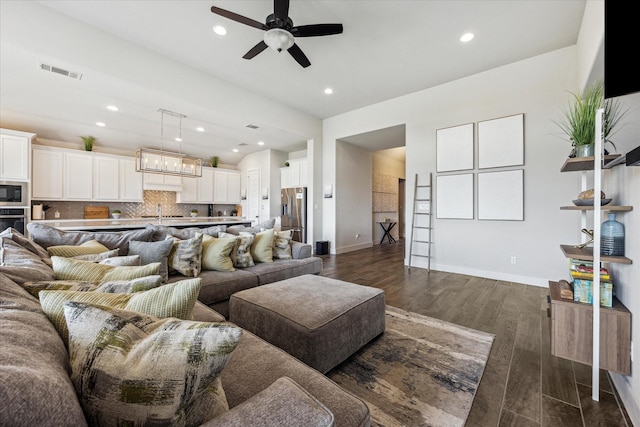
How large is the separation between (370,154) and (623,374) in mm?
6278

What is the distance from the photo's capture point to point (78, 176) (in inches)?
221

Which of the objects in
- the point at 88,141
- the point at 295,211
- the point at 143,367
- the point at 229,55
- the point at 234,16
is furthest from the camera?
the point at 295,211

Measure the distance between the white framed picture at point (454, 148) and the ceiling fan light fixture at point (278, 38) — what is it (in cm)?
300

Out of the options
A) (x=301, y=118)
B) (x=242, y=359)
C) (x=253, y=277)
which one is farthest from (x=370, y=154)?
(x=242, y=359)

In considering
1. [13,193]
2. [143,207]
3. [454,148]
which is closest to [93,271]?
[454,148]

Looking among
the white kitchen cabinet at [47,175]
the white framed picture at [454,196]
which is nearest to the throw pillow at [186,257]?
the white framed picture at [454,196]

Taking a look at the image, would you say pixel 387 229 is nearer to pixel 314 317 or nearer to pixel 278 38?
pixel 278 38

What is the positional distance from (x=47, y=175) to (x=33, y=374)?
7.03 metres

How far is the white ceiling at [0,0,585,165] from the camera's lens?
2.79 metres

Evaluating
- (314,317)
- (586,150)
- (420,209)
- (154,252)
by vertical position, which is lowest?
(314,317)

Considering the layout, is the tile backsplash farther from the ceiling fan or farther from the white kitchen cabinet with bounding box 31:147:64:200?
the ceiling fan

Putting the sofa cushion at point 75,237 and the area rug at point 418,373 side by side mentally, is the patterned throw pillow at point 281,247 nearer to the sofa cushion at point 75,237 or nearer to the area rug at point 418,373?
the sofa cushion at point 75,237

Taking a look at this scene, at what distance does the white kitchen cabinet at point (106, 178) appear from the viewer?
5.87m

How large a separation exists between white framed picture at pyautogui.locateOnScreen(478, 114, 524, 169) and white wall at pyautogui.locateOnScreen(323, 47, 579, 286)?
0.09m
